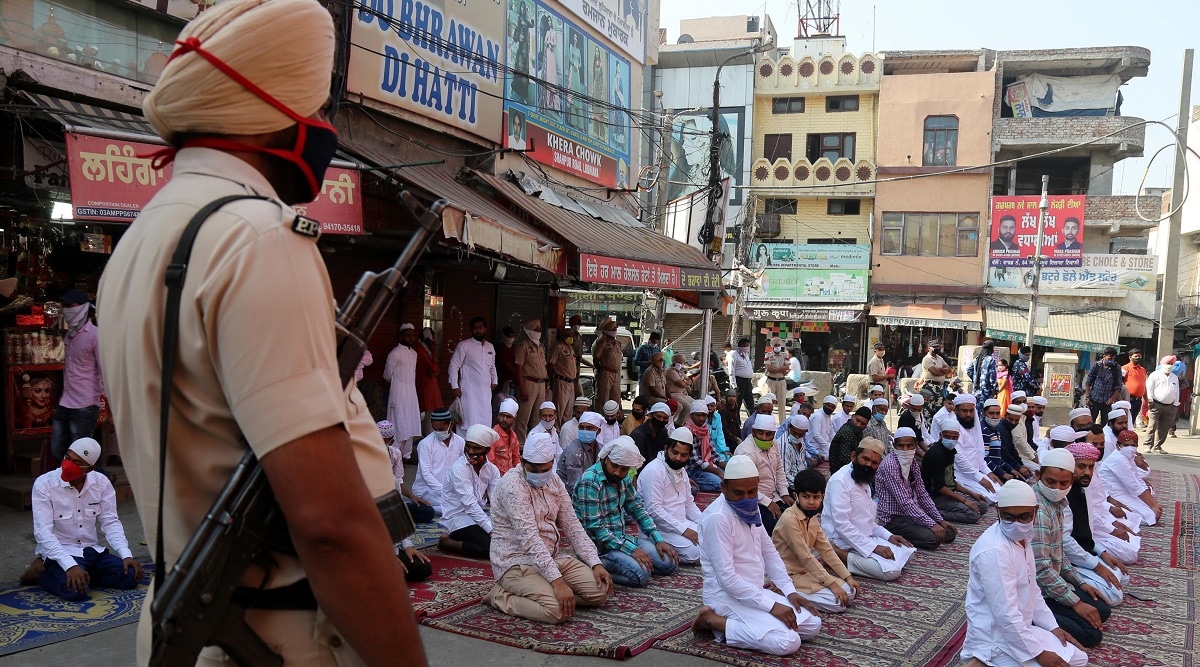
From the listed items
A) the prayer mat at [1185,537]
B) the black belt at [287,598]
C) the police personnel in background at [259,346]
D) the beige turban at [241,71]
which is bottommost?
the prayer mat at [1185,537]

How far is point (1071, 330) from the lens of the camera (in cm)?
2314

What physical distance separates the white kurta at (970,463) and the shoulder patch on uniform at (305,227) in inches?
377

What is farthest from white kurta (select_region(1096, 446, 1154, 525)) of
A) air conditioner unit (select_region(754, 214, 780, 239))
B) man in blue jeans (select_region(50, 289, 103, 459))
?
air conditioner unit (select_region(754, 214, 780, 239))

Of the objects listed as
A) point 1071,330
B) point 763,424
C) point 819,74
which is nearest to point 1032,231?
point 1071,330

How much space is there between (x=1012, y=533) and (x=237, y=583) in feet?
14.6

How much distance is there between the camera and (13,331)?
7492mm

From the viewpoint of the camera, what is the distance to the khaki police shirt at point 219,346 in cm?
93

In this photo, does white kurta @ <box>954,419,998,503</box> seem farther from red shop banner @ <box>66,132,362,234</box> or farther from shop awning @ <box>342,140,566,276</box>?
red shop banner @ <box>66,132,362,234</box>

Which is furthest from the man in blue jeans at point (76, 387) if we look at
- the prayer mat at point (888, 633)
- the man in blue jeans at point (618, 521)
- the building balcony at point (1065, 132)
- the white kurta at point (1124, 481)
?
the building balcony at point (1065, 132)

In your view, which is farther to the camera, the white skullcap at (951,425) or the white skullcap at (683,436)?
the white skullcap at (951,425)

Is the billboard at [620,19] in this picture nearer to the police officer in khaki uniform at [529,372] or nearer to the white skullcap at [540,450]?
the police officer in khaki uniform at [529,372]

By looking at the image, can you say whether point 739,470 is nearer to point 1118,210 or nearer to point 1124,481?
point 1124,481

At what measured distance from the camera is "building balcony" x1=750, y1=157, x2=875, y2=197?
25859 mm

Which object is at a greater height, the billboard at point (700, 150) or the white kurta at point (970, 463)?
the billboard at point (700, 150)
